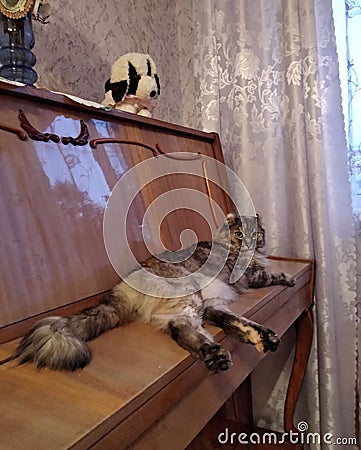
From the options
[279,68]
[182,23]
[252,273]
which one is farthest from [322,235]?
[182,23]

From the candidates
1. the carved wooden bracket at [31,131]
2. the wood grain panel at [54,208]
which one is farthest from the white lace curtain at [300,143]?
the carved wooden bracket at [31,131]

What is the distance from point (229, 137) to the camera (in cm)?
160

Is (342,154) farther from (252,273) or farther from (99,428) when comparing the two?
(99,428)

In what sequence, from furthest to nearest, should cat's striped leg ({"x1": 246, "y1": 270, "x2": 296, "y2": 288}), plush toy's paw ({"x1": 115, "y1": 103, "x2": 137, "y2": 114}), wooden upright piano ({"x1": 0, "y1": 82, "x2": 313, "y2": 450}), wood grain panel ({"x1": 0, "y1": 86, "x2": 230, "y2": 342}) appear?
plush toy's paw ({"x1": 115, "y1": 103, "x2": 137, "y2": 114}) → cat's striped leg ({"x1": 246, "y1": 270, "x2": 296, "y2": 288}) → wood grain panel ({"x1": 0, "y1": 86, "x2": 230, "y2": 342}) → wooden upright piano ({"x1": 0, "y1": 82, "x2": 313, "y2": 450})

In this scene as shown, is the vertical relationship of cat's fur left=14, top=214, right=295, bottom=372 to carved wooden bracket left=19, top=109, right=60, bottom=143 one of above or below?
below

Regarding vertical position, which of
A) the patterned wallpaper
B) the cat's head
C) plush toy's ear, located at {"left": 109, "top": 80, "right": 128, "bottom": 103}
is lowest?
the cat's head

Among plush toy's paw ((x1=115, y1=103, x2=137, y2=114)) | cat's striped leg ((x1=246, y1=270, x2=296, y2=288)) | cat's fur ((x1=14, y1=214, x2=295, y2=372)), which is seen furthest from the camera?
plush toy's paw ((x1=115, y1=103, x2=137, y2=114))

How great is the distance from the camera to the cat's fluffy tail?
1.87 ft

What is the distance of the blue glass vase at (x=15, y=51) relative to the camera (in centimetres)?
94

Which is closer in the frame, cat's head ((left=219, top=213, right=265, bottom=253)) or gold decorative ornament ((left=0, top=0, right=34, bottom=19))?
gold decorative ornament ((left=0, top=0, right=34, bottom=19))

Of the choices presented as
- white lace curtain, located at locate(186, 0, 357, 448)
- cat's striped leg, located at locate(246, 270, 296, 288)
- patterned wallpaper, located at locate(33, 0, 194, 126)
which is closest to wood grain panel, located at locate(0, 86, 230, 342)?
cat's striped leg, located at locate(246, 270, 296, 288)

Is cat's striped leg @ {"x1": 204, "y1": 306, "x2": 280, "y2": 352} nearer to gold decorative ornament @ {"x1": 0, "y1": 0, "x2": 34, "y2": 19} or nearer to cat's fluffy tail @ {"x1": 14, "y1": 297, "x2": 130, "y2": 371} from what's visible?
cat's fluffy tail @ {"x1": 14, "y1": 297, "x2": 130, "y2": 371}

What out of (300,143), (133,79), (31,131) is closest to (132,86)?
(133,79)

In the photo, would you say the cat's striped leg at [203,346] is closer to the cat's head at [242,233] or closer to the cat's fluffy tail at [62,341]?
the cat's fluffy tail at [62,341]
